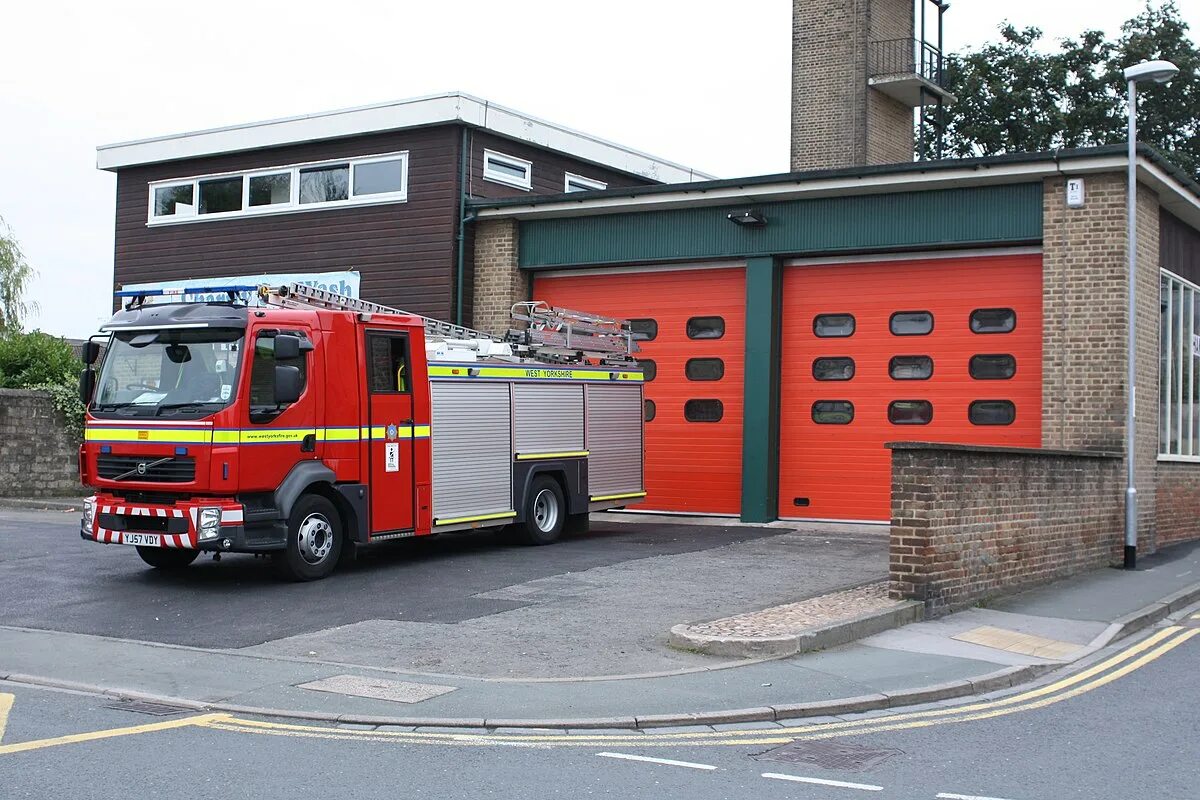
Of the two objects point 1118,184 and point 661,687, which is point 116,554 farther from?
point 1118,184

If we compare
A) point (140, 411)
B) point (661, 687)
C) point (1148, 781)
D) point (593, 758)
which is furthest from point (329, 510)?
point (1148, 781)

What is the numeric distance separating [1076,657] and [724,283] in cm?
1069

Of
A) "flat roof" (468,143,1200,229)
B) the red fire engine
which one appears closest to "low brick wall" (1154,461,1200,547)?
"flat roof" (468,143,1200,229)

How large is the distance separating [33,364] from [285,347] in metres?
14.2

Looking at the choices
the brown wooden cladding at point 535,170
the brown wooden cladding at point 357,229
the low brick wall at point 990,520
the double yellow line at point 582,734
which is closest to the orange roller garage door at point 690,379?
the brown wooden cladding at point 535,170

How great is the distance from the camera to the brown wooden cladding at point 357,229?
71.5ft

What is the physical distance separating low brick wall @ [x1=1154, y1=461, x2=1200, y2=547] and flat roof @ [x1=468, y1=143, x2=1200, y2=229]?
3900 millimetres

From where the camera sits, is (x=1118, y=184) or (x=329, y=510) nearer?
(x=329, y=510)

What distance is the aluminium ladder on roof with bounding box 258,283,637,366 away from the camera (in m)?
15.1

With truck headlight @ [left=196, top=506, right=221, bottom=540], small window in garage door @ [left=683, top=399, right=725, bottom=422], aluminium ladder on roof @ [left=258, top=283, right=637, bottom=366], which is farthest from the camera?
small window in garage door @ [left=683, top=399, right=725, bottom=422]

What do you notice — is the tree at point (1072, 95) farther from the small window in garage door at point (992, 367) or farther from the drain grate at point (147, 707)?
the drain grate at point (147, 707)

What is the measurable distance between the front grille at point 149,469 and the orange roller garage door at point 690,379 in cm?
969

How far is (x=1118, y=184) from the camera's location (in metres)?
17.0

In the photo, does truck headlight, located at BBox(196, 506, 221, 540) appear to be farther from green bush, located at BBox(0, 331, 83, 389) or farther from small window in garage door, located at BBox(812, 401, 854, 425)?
green bush, located at BBox(0, 331, 83, 389)
